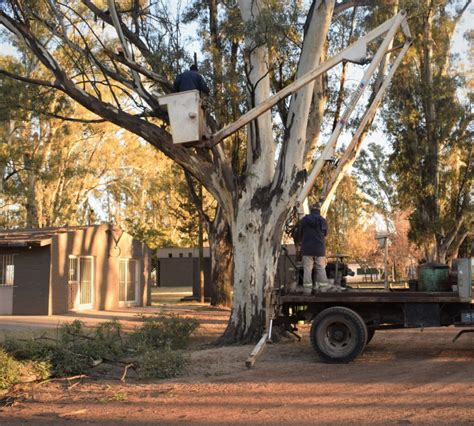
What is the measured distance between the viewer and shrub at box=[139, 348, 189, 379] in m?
10.1

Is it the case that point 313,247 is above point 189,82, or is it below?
below

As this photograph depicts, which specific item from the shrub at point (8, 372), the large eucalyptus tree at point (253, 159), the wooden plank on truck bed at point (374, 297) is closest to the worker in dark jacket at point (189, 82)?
the large eucalyptus tree at point (253, 159)

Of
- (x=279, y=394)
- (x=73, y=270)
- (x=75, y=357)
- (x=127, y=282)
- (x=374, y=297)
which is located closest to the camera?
(x=279, y=394)

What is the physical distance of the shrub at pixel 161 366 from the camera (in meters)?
10.1

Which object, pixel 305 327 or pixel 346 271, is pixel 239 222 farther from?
pixel 305 327

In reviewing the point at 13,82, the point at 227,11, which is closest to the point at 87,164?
the point at 13,82

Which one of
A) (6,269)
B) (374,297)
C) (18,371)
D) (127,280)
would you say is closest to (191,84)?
(374,297)

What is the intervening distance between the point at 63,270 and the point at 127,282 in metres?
5.63

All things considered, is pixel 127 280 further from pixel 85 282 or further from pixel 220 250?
pixel 220 250

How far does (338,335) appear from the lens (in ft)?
36.4

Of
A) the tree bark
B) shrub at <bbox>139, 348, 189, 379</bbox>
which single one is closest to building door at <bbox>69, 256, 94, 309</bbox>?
the tree bark

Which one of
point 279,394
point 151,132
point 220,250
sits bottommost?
point 279,394

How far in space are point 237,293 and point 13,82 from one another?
9868mm

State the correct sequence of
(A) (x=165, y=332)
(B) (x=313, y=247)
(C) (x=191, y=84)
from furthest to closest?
(A) (x=165, y=332), (C) (x=191, y=84), (B) (x=313, y=247)
